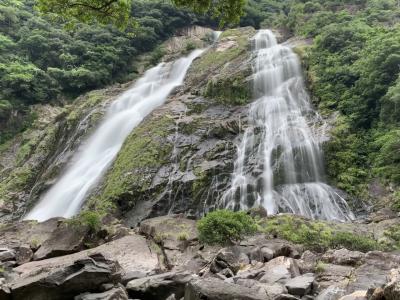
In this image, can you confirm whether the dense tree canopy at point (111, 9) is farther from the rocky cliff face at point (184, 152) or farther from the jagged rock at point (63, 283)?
the rocky cliff face at point (184, 152)

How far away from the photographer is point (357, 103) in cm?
2295

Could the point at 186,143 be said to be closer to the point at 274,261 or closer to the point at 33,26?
the point at 274,261

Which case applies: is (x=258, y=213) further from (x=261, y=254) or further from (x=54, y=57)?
(x=54, y=57)

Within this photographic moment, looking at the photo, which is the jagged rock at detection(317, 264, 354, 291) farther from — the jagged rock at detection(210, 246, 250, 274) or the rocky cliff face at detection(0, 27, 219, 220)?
the rocky cliff face at detection(0, 27, 219, 220)

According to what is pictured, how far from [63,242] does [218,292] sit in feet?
Answer: 27.3

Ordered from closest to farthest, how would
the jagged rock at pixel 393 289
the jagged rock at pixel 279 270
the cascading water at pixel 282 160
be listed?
the jagged rock at pixel 393 289
the jagged rock at pixel 279 270
the cascading water at pixel 282 160

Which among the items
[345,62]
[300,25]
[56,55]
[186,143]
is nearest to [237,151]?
[186,143]

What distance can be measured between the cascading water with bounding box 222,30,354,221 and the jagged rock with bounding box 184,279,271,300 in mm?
11503

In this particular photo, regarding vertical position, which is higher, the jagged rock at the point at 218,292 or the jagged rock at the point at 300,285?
the jagged rock at the point at 218,292

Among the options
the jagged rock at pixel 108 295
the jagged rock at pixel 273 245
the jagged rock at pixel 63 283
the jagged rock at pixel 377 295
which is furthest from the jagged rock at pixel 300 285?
the jagged rock at pixel 63 283

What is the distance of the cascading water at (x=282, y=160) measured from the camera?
18.3 meters

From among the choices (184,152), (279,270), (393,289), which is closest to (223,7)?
(279,270)

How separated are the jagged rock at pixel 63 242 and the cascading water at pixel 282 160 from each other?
6.91 meters

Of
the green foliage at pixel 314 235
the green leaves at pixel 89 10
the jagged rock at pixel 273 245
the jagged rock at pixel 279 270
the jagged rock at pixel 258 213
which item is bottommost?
the green foliage at pixel 314 235
